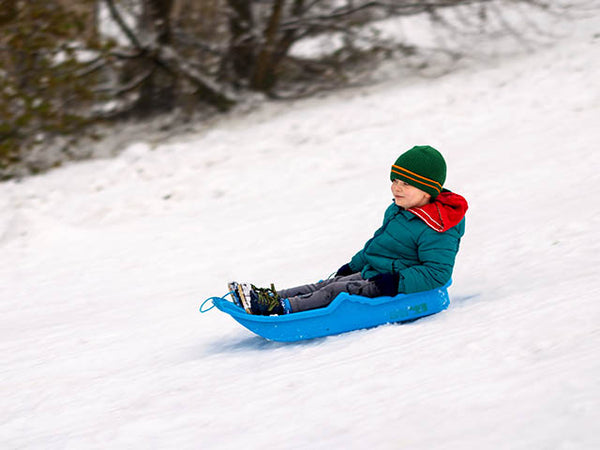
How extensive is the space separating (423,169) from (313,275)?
5.24ft

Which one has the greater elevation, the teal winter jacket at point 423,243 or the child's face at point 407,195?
the child's face at point 407,195

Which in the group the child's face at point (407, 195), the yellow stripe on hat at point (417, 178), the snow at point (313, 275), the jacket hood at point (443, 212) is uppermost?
the yellow stripe on hat at point (417, 178)

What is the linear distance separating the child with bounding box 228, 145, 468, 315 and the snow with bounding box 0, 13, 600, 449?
21 centimetres

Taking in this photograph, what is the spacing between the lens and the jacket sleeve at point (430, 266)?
3.02 metres

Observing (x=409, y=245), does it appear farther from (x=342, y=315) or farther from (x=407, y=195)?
(x=342, y=315)

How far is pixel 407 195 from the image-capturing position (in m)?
3.11

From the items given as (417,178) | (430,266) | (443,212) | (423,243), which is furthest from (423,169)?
(430,266)

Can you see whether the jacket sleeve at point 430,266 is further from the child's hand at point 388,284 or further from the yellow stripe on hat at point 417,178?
the yellow stripe on hat at point 417,178

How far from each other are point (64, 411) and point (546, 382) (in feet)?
6.38

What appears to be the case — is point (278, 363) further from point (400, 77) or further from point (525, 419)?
point (400, 77)

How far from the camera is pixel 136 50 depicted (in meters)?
9.45

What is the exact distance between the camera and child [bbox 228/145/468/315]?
304 centimetres

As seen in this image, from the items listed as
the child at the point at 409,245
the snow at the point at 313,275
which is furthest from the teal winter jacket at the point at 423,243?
the snow at the point at 313,275

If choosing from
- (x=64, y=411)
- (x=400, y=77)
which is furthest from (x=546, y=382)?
(x=400, y=77)
